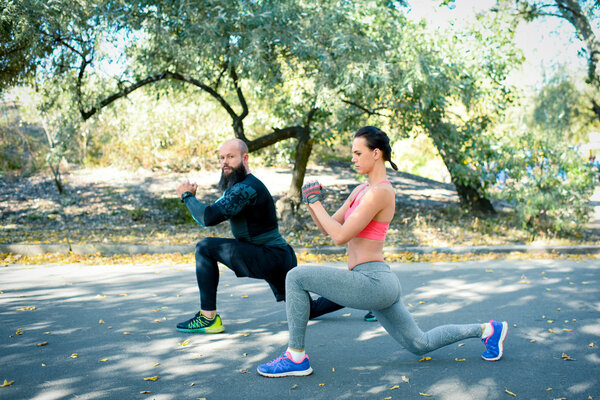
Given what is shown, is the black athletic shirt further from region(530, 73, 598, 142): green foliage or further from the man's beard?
region(530, 73, 598, 142): green foliage

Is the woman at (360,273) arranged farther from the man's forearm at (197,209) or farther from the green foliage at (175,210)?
the green foliage at (175,210)

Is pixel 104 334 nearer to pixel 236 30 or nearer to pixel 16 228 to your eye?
pixel 236 30

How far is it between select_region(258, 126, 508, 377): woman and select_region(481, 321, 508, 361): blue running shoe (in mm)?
479

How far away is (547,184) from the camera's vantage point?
1030 centimetres

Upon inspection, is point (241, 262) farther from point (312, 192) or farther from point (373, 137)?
point (373, 137)

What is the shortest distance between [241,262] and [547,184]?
7.78 m

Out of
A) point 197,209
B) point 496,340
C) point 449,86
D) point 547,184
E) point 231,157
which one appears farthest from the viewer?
point 547,184

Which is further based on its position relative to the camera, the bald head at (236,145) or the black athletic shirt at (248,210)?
the bald head at (236,145)

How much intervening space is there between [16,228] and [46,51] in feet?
12.7

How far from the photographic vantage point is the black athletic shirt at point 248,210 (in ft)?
14.4

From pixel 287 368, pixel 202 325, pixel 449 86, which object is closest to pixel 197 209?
pixel 202 325

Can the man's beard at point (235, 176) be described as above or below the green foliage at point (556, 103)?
below

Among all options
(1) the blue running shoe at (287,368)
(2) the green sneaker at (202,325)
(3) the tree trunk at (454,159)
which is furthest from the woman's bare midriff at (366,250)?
(3) the tree trunk at (454,159)

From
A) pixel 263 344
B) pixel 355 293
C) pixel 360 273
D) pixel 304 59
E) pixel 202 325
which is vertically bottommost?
pixel 263 344
